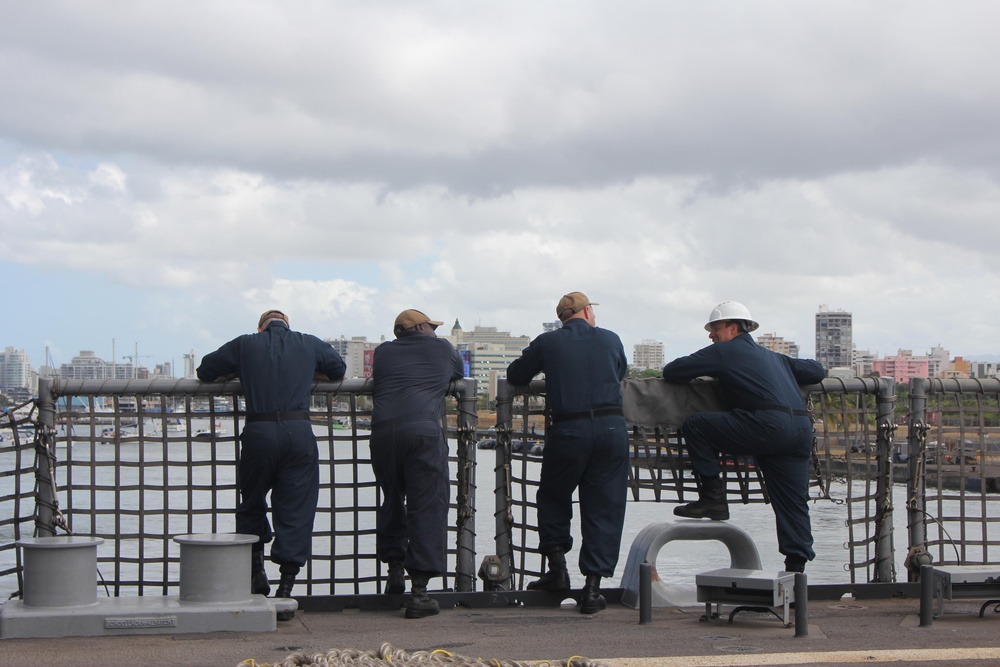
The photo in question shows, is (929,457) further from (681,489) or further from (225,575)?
(225,575)

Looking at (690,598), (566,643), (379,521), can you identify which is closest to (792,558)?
(690,598)

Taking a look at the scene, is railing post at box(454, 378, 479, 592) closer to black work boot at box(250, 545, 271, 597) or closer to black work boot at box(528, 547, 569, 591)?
black work boot at box(528, 547, 569, 591)

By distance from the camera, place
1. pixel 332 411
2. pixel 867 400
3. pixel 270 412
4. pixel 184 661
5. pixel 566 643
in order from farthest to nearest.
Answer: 1. pixel 867 400
2. pixel 332 411
3. pixel 270 412
4. pixel 566 643
5. pixel 184 661

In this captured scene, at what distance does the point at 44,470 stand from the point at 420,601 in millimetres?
2240

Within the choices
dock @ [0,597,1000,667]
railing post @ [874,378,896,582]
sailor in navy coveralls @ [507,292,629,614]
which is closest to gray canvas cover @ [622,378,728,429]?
sailor in navy coveralls @ [507,292,629,614]

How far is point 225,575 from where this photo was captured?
215 inches

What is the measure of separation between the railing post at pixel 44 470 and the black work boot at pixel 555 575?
9.05 feet

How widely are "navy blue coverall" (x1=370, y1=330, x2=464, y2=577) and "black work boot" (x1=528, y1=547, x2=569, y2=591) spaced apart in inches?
23.9

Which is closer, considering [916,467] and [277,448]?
[277,448]

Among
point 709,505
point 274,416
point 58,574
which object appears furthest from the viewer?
point 709,505

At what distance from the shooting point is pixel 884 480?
694 cm

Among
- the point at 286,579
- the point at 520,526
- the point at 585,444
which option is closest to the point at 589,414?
the point at 585,444

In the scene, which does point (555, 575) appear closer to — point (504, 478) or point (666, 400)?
point (504, 478)

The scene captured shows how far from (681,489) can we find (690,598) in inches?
31.0
